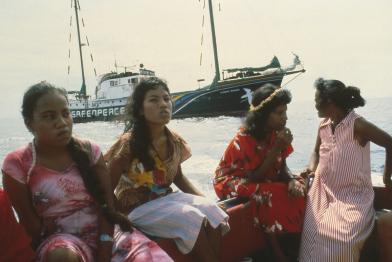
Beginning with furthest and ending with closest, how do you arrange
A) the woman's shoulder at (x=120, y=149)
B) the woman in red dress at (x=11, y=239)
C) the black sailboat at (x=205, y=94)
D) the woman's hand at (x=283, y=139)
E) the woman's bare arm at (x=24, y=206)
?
the black sailboat at (x=205, y=94) < the woman's hand at (x=283, y=139) < the woman's shoulder at (x=120, y=149) < the woman's bare arm at (x=24, y=206) < the woman in red dress at (x=11, y=239)

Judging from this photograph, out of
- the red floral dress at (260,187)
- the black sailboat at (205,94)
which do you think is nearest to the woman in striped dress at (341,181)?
the red floral dress at (260,187)

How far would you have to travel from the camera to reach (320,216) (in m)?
2.60

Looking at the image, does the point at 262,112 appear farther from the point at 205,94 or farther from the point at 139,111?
the point at 205,94

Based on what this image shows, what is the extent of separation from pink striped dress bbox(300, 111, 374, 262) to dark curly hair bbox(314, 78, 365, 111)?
0.09m

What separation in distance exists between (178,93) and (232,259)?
31814mm

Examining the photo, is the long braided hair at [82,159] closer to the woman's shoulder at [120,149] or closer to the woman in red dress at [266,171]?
the woman's shoulder at [120,149]

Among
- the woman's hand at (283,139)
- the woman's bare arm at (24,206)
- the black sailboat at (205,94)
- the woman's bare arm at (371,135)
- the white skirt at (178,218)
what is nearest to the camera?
the woman's bare arm at (24,206)

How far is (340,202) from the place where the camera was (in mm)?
2566

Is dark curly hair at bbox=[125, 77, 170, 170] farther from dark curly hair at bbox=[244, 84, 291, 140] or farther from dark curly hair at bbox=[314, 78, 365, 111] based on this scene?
dark curly hair at bbox=[314, 78, 365, 111]

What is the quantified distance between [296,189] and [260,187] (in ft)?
0.82

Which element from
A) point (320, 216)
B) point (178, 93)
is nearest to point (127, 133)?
point (320, 216)

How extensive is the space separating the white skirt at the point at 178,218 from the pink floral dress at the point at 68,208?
0.76ft

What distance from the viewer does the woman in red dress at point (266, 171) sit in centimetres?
265

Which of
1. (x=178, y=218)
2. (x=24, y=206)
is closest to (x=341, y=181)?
(x=178, y=218)
